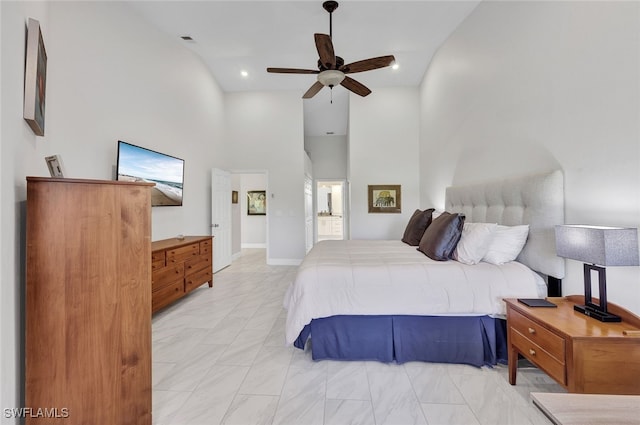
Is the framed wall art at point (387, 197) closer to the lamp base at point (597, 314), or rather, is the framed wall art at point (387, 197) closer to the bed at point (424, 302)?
the bed at point (424, 302)

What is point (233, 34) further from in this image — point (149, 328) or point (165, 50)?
point (149, 328)

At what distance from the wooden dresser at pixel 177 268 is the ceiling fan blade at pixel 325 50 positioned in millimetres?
2688

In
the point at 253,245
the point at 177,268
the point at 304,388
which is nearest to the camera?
the point at 304,388

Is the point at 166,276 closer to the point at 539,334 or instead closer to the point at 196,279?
the point at 196,279

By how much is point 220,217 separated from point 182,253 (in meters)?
1.93

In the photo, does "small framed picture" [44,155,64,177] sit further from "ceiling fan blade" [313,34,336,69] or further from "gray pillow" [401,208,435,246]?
"gray pillow" [401,208,435,246]

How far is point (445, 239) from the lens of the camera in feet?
7.42

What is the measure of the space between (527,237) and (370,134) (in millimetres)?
3759

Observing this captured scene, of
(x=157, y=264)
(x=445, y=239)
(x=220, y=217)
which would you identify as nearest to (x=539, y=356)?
(x=445, y=239)

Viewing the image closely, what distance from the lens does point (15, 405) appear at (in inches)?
43.4

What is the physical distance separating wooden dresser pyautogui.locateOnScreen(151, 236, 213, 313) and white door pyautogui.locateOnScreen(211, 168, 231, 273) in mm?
968

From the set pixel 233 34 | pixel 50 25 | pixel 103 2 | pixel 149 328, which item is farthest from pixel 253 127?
pixel 149 328

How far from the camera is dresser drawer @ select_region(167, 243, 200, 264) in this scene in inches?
119

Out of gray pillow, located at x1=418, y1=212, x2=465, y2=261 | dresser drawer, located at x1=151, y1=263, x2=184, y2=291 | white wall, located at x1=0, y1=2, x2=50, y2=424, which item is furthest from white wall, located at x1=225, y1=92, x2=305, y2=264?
white wall, located at x1=0, y1=2, x2=50, y2=424
